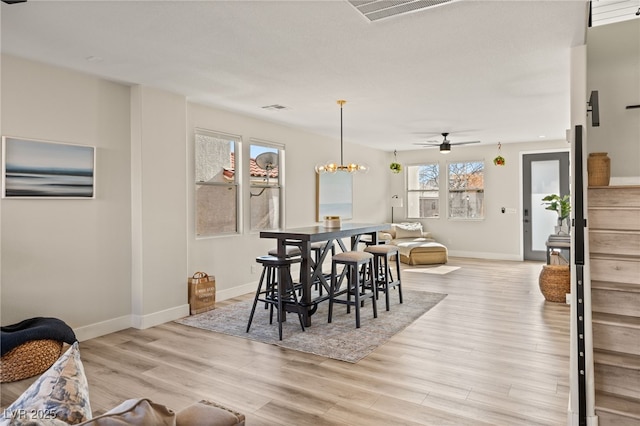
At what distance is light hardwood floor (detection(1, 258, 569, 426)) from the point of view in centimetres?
256

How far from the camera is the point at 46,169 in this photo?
3.67 meters

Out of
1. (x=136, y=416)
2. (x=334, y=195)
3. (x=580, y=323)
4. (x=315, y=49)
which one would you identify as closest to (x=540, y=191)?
(x=334, y=195)

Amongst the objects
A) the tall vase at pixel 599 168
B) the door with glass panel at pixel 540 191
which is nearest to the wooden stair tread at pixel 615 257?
the tall vase at pixel 599 168

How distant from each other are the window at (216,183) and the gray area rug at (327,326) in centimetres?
108

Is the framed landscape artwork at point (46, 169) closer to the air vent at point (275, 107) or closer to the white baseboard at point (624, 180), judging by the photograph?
the air vent at point (275, 107)

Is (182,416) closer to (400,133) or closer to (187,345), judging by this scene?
(187,345)

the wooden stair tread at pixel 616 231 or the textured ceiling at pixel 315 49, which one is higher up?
the textured ceiling at pixel 315 49

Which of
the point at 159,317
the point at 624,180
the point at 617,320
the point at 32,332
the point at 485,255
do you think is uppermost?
the point at 624,180

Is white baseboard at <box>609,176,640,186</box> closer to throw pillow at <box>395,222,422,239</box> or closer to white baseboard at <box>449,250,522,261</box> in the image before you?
white baseboard at <box>449,250,522,261</box>

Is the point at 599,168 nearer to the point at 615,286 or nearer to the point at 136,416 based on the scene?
the point at 615,286

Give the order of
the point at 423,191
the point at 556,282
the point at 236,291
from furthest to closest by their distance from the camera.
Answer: the point at 423,191, the point at 236,291, the point at 556,282

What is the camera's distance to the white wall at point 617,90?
347 centimetres

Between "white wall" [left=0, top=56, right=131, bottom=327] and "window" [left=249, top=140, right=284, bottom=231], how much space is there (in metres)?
1.94

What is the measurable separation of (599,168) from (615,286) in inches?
38.4
